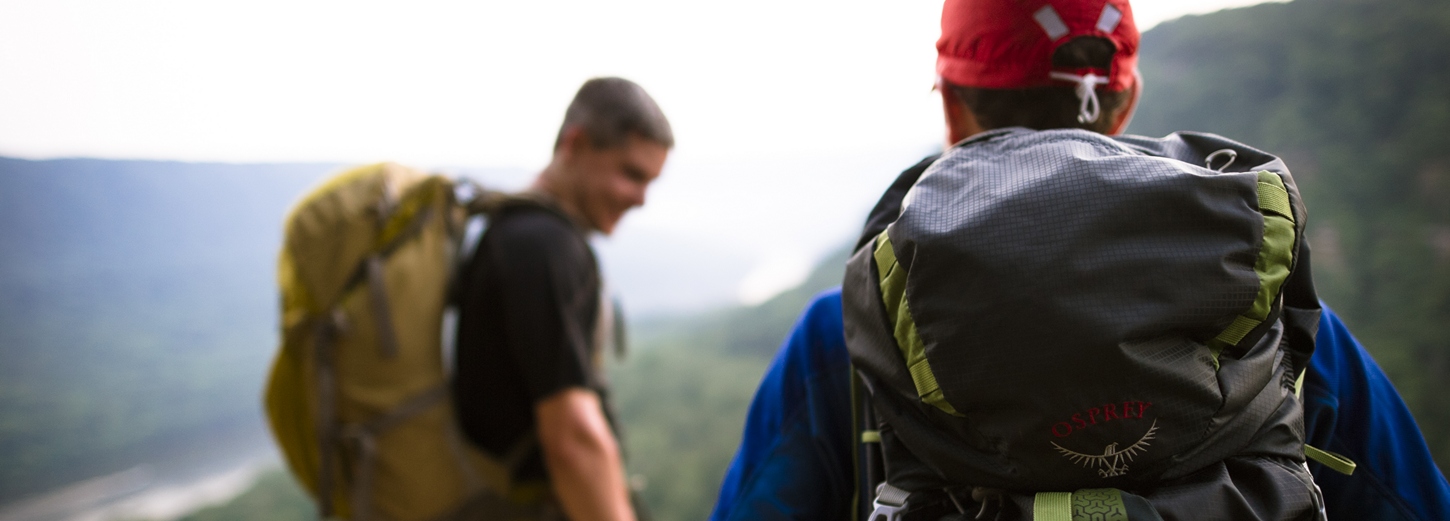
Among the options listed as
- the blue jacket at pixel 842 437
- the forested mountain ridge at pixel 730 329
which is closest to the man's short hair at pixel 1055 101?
the blue jacket at pixel 842 437

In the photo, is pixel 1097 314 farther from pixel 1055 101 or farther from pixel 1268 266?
pixel 1055 101

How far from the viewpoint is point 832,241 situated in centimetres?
911

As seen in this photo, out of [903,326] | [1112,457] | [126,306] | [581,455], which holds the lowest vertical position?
[126,306]

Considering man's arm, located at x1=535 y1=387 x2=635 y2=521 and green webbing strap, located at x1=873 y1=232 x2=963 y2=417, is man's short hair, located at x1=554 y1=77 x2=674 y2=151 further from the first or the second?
green webbing strap, located at x1=873 y1=232 x2=963 y2=417

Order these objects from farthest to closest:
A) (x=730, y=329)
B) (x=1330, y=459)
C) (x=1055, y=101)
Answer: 1. (x=730, y=329)
2. (x=1055, y=101)
3. (x=1330, y=459)

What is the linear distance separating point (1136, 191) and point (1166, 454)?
237 mm

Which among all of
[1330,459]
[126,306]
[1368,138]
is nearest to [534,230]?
[1330,459]

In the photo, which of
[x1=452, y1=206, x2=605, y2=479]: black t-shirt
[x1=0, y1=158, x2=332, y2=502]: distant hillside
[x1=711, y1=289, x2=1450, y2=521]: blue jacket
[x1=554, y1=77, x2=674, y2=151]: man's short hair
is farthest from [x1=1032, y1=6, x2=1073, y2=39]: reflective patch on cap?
[x1=0, y1=158, x2=332, y2=502]: distant hillside

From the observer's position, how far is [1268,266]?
66cm

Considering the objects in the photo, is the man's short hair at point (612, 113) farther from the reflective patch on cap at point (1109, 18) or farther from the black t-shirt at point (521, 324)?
the reflective patch on cap at point (1109, 18)

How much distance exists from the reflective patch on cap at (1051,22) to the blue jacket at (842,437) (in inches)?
16.7

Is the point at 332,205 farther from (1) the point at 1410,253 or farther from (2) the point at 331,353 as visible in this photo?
(1) the point at 1410,253

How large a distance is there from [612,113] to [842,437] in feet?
4.90

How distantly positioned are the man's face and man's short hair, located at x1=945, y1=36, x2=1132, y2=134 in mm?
1437
